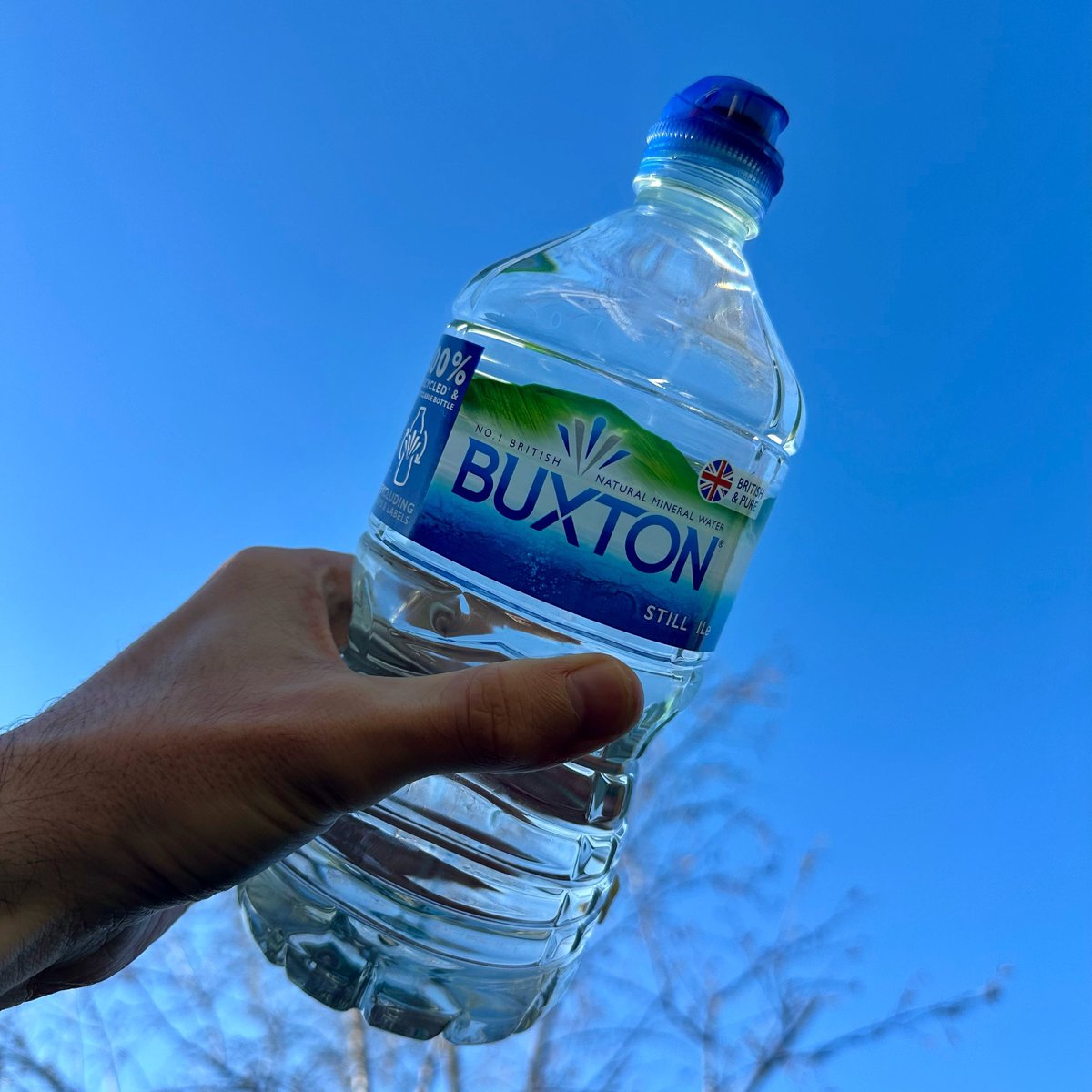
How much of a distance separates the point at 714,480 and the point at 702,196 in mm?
556

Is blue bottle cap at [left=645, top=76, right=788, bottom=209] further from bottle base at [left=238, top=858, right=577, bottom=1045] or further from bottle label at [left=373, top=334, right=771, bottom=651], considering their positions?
bottle base at [left=238, top=858, right=577, bottom=1045]

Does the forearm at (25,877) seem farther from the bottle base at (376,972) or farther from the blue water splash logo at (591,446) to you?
the blue water splash logo at (591,446)

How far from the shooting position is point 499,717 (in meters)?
1.04

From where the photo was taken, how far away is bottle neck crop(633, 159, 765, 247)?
56.4 inches

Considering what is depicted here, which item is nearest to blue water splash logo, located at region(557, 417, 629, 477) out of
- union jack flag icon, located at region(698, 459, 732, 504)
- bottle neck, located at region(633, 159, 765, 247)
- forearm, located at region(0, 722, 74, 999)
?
union jack flag icon, located at region(698, 459, 732, 504)

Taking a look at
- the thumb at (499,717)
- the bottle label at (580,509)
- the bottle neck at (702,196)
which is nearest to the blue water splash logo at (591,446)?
the bottle label at (580,509)

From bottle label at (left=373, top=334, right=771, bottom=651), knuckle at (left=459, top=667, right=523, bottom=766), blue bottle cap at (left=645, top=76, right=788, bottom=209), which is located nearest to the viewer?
knuckle at (left=459, top=667, right=523, bottom=766)

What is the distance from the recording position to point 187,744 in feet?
3.71

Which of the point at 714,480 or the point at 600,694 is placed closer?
the point at 600,694

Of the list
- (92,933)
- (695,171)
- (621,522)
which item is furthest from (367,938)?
(695,171)

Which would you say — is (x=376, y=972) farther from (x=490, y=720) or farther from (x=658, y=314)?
(x=658, y=314)

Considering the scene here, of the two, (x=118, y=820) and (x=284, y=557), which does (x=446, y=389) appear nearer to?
(x=284, y=557)

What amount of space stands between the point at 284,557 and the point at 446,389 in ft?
1.45

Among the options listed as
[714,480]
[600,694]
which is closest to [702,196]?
[714,480]
